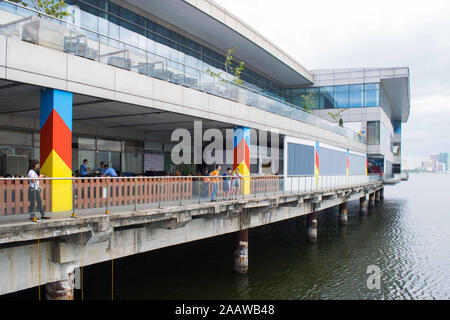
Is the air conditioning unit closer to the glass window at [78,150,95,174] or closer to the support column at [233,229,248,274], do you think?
the glass window at [78,150,95,174]

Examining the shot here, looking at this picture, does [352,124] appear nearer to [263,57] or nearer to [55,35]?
[263,57]

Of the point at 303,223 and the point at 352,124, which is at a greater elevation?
the point at 352,124

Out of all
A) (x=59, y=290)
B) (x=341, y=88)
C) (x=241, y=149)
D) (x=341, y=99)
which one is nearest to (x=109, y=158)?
(x=241, y=149)

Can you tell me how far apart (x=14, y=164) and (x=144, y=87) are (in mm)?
7303

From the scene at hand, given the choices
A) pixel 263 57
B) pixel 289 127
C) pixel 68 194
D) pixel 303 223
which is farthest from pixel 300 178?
pixel 263 57

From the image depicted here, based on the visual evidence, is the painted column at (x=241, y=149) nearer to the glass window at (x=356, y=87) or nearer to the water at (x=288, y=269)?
the water at (x=288, y=269)

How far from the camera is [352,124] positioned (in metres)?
51.1

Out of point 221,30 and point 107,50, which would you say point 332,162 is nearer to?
point 221,30

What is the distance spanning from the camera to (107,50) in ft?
39.4

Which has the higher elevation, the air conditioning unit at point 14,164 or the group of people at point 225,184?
the air conditioning unit at point 14,164

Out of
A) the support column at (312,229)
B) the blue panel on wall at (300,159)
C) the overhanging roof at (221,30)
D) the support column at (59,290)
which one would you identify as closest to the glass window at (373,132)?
the overhanging roof at (221,30)

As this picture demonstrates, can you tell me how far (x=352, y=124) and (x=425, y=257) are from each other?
31.7 m

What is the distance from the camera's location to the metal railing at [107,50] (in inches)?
382

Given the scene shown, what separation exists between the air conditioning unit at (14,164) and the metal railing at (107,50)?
22.1ft
